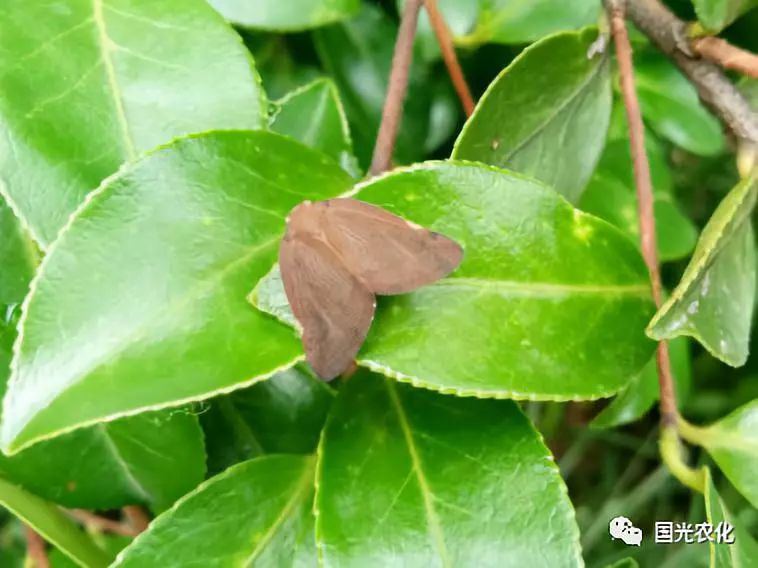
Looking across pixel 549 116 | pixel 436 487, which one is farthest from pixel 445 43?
pixel 436 487

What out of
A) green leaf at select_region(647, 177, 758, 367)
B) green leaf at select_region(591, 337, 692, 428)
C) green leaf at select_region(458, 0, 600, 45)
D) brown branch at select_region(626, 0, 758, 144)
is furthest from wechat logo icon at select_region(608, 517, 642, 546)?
green leaf at select_region(458, 0, 600, 45)

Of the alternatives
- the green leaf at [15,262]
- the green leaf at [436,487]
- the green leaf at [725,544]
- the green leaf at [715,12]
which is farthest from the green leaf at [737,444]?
the green leaf at [15,262]

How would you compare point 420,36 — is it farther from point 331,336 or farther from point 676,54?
point 331,336

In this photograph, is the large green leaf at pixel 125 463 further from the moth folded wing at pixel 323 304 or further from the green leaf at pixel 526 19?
the green leaf at pixel 526 19

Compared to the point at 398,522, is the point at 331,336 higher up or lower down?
higher up

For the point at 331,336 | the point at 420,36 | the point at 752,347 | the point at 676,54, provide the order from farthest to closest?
the point at 752,347 < the point at 420,36 < the point at 676,54 < the point at 331,336

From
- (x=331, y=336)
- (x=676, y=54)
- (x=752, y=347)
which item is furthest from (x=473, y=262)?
(x=752, y=347)
